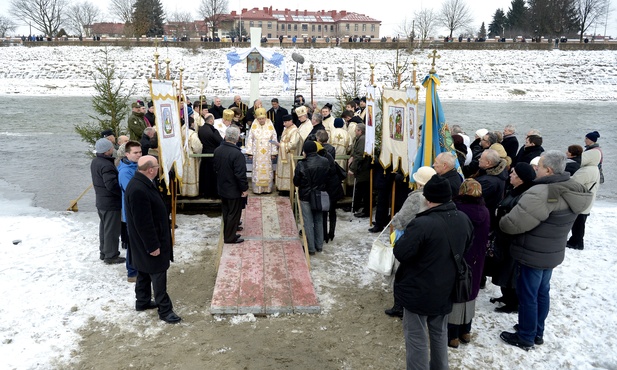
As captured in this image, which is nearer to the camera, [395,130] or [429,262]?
[429,262]

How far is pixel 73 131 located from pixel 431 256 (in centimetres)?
1978

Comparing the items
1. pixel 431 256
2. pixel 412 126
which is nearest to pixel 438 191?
pixel 431 256

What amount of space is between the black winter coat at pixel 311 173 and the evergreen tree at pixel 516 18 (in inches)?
2977

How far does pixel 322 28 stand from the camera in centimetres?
9850

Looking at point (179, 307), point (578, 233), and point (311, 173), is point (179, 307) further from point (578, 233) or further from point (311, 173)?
point (578, 233)

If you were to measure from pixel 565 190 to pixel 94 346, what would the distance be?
4.58 metres

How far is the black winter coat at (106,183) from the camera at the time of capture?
20.9ft

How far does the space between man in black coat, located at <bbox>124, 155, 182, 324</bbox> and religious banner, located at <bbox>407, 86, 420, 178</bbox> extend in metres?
3.51

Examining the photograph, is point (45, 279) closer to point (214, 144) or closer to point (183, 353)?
point (183, 353)

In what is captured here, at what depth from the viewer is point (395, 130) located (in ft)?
24.6

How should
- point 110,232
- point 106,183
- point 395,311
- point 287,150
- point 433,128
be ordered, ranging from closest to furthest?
point 395,311 < point 433,128 < point 106,183 < point 110,232 < point 287,150

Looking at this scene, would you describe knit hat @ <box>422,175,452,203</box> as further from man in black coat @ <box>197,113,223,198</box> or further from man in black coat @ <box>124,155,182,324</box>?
man in black coat @ <box>197,113,223,198</box>

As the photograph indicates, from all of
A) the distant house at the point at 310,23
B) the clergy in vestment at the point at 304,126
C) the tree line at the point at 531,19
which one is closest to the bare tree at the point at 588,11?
the tree line at the point at 531,19

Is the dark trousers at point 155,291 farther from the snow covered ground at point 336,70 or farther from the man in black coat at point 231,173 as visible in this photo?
the snow covered ground at point 336,70
